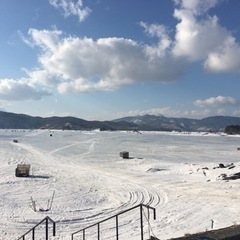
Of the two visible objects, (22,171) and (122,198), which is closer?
(122,198)

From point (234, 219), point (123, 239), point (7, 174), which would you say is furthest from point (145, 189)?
point (7, 174)

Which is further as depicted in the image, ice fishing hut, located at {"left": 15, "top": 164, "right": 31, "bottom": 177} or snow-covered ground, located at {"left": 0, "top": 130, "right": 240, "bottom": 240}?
ice fishing hut, located at {"left": 15, "top": 164, "right": 31, "bottom": 177}

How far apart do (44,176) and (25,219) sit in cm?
1606

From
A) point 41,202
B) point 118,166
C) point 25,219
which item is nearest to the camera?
point 25,219

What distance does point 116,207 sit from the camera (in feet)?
70.8

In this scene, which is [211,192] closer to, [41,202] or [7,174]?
[41,202]

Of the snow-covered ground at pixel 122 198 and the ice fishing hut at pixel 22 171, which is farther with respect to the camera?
the ice fishing hut at pixel 22 171

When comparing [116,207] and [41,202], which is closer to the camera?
[116,207]

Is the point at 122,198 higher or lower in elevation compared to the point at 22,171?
lower

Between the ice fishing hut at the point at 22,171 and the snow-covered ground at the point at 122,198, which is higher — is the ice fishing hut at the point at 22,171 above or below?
above

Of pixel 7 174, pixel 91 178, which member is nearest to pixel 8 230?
pixel 91 178

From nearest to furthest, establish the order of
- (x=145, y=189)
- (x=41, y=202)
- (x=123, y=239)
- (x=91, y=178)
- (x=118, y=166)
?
1. (x=123, y=239)
2. (x=41, y=202)
3. (x=145, y=189)
4. (x=91, y=178)
5. (x=118, y=166)

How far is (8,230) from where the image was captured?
16969mm

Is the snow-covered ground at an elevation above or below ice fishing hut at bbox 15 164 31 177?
below
